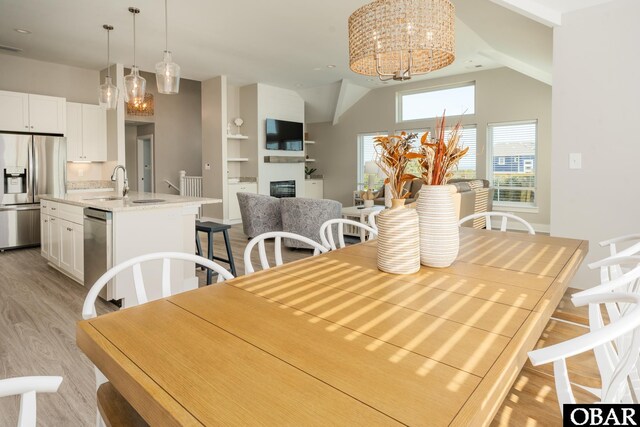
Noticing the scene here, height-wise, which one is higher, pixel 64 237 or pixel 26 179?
pixel 26 179

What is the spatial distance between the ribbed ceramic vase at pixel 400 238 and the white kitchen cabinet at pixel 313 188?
8329mm

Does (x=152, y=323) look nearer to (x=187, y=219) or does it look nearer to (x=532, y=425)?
(x=532, y=425)

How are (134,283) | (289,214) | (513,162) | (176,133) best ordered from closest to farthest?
1. (134,283)
2. (289,214)
3. (513,162)
4. (176,133)

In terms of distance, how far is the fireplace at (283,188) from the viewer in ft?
28.6

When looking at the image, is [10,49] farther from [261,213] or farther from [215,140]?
[261,213]

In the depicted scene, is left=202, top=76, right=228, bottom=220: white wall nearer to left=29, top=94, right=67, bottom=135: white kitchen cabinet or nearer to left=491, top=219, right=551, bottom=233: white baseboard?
left=29, top=94, right=67, bottom=135: white kitchen cabinet

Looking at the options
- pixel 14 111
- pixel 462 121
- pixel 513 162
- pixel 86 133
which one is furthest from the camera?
pixel 462 121

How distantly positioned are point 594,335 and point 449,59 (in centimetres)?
173

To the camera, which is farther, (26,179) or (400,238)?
(26,179)

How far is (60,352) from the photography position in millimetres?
2492

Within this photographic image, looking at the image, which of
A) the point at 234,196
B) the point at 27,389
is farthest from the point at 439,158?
the point at 234,196

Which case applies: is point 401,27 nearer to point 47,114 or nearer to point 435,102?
point 47,114

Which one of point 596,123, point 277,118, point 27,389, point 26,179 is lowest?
point 27,389

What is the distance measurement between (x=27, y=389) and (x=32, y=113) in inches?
258
